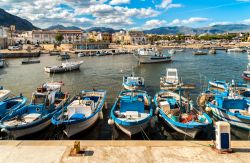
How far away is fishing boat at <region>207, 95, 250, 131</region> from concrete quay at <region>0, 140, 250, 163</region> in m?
7.62

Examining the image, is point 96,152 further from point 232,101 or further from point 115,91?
point 115,91

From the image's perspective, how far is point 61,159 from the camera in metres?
12.3

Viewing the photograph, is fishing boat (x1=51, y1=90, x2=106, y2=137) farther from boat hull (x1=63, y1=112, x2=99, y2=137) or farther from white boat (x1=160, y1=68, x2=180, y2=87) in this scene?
white boat (x1=160, y1=68, x2=180, y2=87)

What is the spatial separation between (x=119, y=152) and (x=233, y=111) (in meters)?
13.8

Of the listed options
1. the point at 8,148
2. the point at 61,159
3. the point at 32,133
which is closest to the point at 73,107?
the point at 32,133

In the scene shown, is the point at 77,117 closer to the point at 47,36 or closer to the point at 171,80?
the point at 171,80

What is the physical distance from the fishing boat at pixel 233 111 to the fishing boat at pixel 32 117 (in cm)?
1521

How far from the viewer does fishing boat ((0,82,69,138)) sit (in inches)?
755

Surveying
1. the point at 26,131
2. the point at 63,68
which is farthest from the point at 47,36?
the point at 26,131

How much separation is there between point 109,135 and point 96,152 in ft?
26.8

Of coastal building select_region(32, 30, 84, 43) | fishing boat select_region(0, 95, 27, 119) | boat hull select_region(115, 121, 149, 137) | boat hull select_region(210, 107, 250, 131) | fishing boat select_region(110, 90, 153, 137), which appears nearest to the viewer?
fishing boat select_region(110, 90, 153, 137)

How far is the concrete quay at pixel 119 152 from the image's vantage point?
12234 mm

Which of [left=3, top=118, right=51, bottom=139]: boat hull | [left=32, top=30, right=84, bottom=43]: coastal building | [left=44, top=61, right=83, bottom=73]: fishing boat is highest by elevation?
[left=32, top=30, right=84, bottom=43]: coastal building

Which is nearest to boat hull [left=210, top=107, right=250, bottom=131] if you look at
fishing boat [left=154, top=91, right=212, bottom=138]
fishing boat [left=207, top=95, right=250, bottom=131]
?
fishing boat [left=207, top=95, right=250, bottom=131]
